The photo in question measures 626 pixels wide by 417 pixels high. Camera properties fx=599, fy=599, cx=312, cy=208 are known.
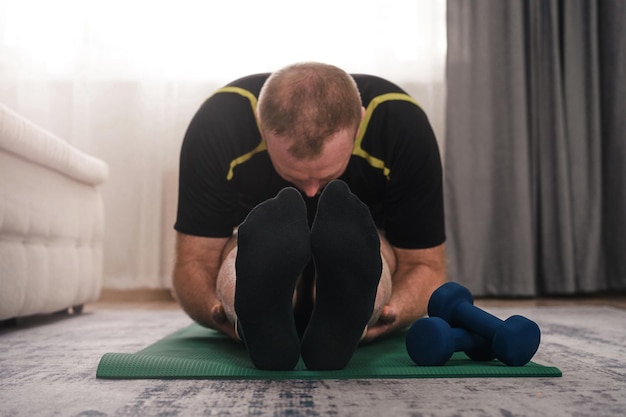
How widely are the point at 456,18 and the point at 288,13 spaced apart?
2.44ft

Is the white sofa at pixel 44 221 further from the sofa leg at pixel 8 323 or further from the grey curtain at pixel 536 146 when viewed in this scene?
the grey curtain at pixel 536 146

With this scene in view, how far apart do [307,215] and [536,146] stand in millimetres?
1974

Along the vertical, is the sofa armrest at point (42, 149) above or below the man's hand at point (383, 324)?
above

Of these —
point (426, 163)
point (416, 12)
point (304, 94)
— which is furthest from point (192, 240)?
point (416, 12)

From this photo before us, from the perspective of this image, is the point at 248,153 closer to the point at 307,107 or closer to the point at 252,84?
the point at 252,84

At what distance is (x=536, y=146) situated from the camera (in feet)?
8.79

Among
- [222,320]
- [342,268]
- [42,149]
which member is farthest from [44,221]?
[342,268]

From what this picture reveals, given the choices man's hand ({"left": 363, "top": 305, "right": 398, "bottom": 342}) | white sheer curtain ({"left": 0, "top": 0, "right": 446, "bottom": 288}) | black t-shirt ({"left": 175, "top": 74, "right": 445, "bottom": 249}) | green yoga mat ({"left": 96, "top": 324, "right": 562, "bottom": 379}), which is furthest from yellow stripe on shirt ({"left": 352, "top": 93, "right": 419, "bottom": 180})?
Answer: white sheer curtain ({"left": 0, "top": 0, "right": 446, "bottom": 288})

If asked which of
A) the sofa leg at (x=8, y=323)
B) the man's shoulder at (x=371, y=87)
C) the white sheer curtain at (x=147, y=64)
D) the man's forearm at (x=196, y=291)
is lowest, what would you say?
the sofa leg at (x=8, y=323)

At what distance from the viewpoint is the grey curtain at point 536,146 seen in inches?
102

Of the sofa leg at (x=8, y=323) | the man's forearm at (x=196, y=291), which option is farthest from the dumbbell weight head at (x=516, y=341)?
the sofa leg at (x=8, y=323)

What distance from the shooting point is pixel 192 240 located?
121 centimetres

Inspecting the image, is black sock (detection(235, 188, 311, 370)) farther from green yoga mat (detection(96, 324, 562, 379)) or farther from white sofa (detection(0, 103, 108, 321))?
white sofa (detection(0, 103, 108, 321))

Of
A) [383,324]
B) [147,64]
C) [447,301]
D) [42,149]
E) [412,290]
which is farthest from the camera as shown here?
[147,64]
